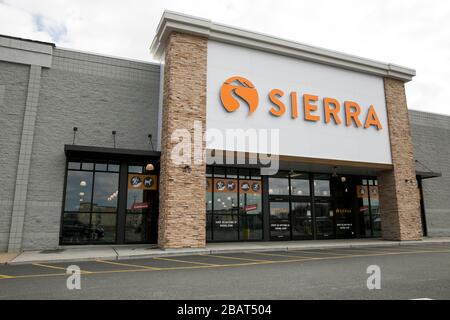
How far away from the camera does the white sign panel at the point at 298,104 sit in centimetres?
1545

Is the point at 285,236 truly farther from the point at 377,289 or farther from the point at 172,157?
the point at 377,289

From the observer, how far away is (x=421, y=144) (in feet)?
77.5

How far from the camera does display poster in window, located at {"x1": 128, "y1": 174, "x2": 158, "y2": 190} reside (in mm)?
15711

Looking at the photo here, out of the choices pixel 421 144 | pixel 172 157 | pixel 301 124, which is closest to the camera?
pixel 172 157

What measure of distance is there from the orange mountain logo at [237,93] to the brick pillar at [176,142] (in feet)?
3.34

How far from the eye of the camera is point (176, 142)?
1411 centimetres

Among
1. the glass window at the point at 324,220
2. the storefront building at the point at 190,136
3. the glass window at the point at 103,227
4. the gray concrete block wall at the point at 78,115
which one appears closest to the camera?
the gray concrete block wall at the point at 78,115

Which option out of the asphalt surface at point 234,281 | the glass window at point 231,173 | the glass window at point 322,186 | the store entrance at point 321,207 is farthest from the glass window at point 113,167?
the glass window at point 322,186

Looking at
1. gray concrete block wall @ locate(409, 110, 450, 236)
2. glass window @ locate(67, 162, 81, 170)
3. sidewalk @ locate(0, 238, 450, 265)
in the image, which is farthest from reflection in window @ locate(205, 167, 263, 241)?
gray concrete block wall @ locate(409, 110, 450, 236)

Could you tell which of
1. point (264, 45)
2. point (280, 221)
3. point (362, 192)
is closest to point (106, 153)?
point (264, 45)

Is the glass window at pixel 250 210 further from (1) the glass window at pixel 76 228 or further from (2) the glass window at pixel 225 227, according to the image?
(1) the glass window at pixel 76 228

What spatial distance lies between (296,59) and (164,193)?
9841 mm
